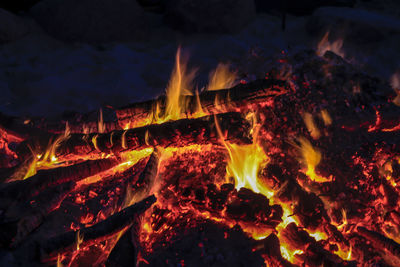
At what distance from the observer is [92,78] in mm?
5164

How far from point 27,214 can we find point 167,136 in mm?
1428

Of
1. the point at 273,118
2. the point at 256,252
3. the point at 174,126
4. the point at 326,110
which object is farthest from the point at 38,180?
the point at 326,110

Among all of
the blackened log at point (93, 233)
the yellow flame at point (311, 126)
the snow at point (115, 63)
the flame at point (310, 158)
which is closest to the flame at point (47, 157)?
the blackened log at point (93, 233)

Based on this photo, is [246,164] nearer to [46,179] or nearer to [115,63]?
[46,179]

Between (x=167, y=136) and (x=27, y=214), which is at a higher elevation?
(x=167, y=136)

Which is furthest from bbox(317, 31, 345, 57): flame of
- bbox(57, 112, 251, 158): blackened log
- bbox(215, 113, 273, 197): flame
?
bbox(57, 112, 251, 158): blackened log

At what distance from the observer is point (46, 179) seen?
8.20 ft

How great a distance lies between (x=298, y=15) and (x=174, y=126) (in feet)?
24.9

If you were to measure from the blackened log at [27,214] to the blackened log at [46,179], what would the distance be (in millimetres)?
131

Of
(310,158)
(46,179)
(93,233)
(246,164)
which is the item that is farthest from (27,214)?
(310,158)

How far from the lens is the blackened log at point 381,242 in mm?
2246

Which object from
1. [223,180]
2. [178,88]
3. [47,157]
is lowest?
[47,157]

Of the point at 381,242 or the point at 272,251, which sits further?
the point at 381,242

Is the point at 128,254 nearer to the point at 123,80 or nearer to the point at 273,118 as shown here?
the point at 273,118
